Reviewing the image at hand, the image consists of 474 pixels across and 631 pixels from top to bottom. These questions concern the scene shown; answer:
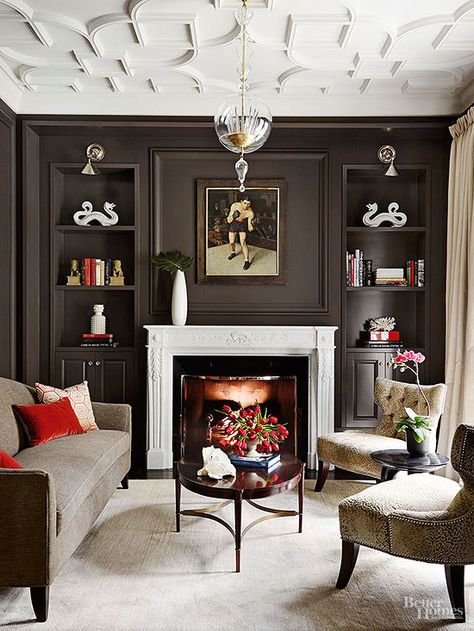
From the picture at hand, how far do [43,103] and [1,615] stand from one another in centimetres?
382

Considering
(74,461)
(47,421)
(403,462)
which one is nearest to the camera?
(74,461)

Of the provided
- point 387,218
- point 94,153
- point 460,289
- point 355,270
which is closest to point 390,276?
point 355,270

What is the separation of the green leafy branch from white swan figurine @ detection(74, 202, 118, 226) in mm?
533

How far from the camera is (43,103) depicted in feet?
16.1

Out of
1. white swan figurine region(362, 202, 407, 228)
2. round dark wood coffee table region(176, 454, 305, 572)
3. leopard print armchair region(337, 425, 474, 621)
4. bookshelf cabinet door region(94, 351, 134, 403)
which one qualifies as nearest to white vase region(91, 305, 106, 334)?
bookshelf cabinet door region(94, 351, 134, 403)

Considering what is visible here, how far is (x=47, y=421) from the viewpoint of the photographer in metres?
3.82

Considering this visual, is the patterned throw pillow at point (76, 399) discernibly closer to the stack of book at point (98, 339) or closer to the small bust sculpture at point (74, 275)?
the stack of book at point (98, 339)

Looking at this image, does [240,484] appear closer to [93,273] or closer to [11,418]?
[11,418]

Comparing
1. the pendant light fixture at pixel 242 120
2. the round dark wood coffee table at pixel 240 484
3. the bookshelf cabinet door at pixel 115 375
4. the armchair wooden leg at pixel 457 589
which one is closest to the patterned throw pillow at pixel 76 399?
the bookshelf cabinet door at pixel 115 375

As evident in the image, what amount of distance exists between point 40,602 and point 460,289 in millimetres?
3481

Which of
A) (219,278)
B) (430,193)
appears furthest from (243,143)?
(430,193)

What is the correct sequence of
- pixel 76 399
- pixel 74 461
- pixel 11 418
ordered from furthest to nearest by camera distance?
pixel 76 399 → pixel 11 418 → pixel 74 461

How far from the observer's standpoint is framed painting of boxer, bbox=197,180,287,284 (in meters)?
5.18

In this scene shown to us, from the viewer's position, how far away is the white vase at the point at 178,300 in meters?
4.99
